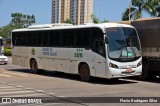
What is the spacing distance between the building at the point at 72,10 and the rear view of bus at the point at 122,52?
215 ft

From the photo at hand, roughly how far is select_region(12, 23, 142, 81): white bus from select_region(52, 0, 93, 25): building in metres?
61.2

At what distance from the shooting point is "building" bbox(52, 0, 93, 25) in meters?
85.9

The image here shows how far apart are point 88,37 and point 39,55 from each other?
5.63 m

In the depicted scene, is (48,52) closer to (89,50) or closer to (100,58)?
(89,50)

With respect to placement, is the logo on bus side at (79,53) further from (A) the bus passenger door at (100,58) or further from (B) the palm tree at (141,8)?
(B) the palm tree at (141,8)

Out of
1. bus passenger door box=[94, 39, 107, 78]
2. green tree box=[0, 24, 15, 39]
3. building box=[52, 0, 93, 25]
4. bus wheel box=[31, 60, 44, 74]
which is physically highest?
building box=[52, 0, 93, 25]

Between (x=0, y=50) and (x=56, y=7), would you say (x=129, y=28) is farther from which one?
(x=56, y=7)

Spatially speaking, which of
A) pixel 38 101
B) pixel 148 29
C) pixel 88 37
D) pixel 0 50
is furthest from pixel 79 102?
pixel 0 50

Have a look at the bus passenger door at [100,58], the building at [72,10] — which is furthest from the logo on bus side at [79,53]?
the building at [72,10]

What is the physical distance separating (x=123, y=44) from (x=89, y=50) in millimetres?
1714

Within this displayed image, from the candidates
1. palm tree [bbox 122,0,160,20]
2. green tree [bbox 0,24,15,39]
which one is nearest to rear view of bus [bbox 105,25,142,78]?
palm tree [bbox 122,0,160,20]

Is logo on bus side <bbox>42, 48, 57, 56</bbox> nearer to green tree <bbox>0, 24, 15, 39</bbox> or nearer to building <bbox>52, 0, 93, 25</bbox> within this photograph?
building <bbox>52, 0, 93, 25</bbox>

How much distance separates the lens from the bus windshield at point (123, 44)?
1809 centimetres

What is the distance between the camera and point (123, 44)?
18.4 meters
